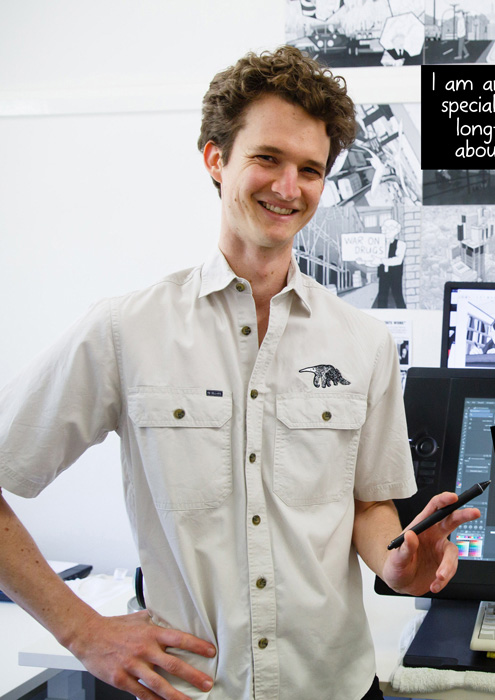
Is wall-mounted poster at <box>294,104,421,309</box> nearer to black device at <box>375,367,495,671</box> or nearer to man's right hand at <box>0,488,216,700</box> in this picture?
black device at <box>375,367,495,671</box>

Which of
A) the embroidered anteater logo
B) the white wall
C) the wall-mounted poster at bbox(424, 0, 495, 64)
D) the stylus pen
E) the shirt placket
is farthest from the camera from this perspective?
the white wall

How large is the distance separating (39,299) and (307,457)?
1.45 m

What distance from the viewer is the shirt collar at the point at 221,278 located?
3.84 ft

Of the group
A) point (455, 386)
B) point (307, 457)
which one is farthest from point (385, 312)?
point (307, 457)

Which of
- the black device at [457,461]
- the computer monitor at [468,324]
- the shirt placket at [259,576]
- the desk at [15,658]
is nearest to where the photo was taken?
the shirt placket at [259,576]

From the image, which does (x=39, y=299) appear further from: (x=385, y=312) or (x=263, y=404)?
(x=263, y=404)

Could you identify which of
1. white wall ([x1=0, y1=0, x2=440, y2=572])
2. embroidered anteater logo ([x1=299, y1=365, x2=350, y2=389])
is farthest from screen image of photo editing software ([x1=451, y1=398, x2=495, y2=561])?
white wall ([x1=0, y1=0, x2=440, y2=572])

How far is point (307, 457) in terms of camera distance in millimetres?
1147

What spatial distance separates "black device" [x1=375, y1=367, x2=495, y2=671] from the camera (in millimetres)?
1330

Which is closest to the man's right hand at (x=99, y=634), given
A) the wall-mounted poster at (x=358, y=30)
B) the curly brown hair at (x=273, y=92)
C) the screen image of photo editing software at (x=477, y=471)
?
the screen image of photo editing software at (x=477, y=471)

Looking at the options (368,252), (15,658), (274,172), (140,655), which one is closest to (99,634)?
(140,655)

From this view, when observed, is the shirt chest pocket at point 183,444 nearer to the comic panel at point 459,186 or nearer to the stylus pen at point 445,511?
the stylus pen at point 445,511

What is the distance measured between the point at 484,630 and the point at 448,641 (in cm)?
7

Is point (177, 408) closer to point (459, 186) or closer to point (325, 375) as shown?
point (325, 375)
